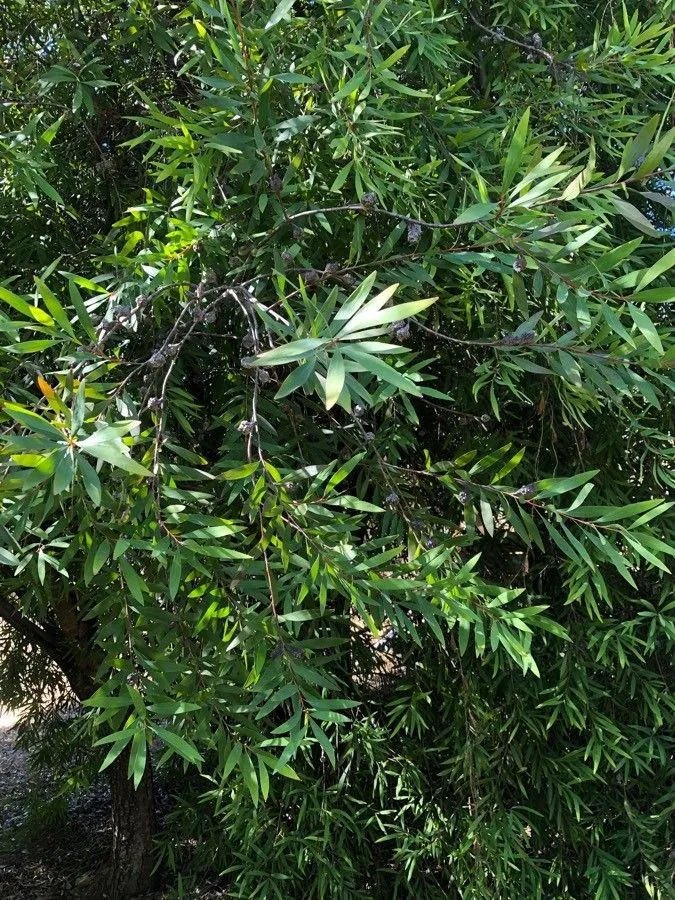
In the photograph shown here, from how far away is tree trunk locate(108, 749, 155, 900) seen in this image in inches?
83.8

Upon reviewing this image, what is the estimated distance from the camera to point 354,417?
98 centimetres

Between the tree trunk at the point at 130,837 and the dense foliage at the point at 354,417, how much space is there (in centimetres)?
19

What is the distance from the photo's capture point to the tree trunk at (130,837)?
2.13 meters

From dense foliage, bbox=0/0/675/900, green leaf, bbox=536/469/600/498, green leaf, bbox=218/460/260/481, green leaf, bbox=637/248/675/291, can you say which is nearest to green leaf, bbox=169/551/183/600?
dense foliage, bbox=0/0/675/900

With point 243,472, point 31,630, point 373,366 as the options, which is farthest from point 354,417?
point 31,630

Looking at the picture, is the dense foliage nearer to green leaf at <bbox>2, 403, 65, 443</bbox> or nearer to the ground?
green leaf at <bbox>2, 403, 65, 443</bbox>

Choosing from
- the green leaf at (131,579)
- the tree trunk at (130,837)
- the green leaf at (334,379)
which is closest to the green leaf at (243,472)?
the green leaf at (131,579)

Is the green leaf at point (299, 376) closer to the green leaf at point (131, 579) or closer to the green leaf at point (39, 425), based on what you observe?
the green leaf at point (39, 425)

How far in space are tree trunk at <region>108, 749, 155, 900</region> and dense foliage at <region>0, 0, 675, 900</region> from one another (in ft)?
0.61

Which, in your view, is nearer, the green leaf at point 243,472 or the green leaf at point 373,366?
the green leaf at point 373,366

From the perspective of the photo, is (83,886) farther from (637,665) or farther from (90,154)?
(90,154)

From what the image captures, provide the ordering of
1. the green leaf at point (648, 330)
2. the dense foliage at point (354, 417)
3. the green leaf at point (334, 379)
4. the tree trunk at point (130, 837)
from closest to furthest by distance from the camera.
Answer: the green leaf at point (334, 379) < the green leaf at point (648, 330) < the dense foliage at point (354, 417) < the tree trunk at point (130, 837)

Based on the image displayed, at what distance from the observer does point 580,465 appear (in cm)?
151

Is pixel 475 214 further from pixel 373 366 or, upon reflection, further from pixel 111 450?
pixel 111 450
